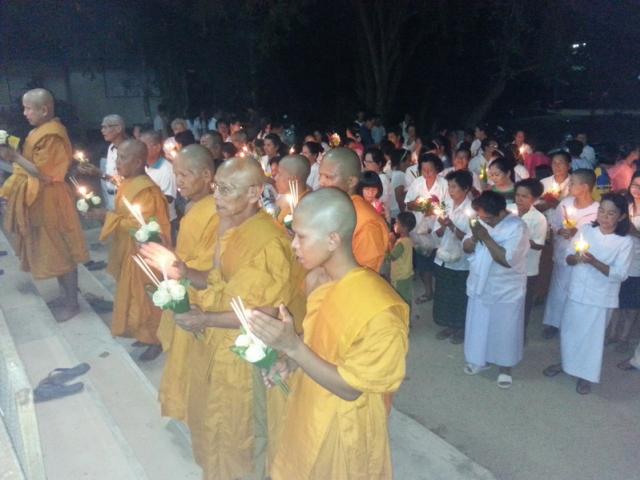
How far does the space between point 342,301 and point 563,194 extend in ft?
17.9

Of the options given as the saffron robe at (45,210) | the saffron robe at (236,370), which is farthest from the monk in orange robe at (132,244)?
the saffron robe at (236,370)

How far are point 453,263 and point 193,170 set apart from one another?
316cm

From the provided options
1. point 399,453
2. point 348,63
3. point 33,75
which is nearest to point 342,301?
point 399,453

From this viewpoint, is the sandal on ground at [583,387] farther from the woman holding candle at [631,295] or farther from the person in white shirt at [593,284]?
the woman holding candle at [631,295]

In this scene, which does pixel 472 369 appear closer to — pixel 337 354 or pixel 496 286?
pixel 496 286

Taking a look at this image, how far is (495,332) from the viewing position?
17.5 ft

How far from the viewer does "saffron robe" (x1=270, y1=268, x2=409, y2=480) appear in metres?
2.35

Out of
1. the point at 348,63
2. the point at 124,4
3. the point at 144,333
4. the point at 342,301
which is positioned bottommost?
the point at 144,333

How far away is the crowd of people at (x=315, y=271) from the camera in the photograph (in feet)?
8.48

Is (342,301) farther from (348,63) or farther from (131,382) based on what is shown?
(348,63)

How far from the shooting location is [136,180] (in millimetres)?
5195

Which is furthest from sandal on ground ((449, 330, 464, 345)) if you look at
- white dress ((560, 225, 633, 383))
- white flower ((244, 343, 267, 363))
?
white flower ((244, 343, 267, 363))

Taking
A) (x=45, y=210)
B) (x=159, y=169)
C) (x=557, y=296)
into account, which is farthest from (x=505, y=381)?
(x=45, y=210)

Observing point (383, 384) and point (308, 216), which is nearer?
point (383, 384)
